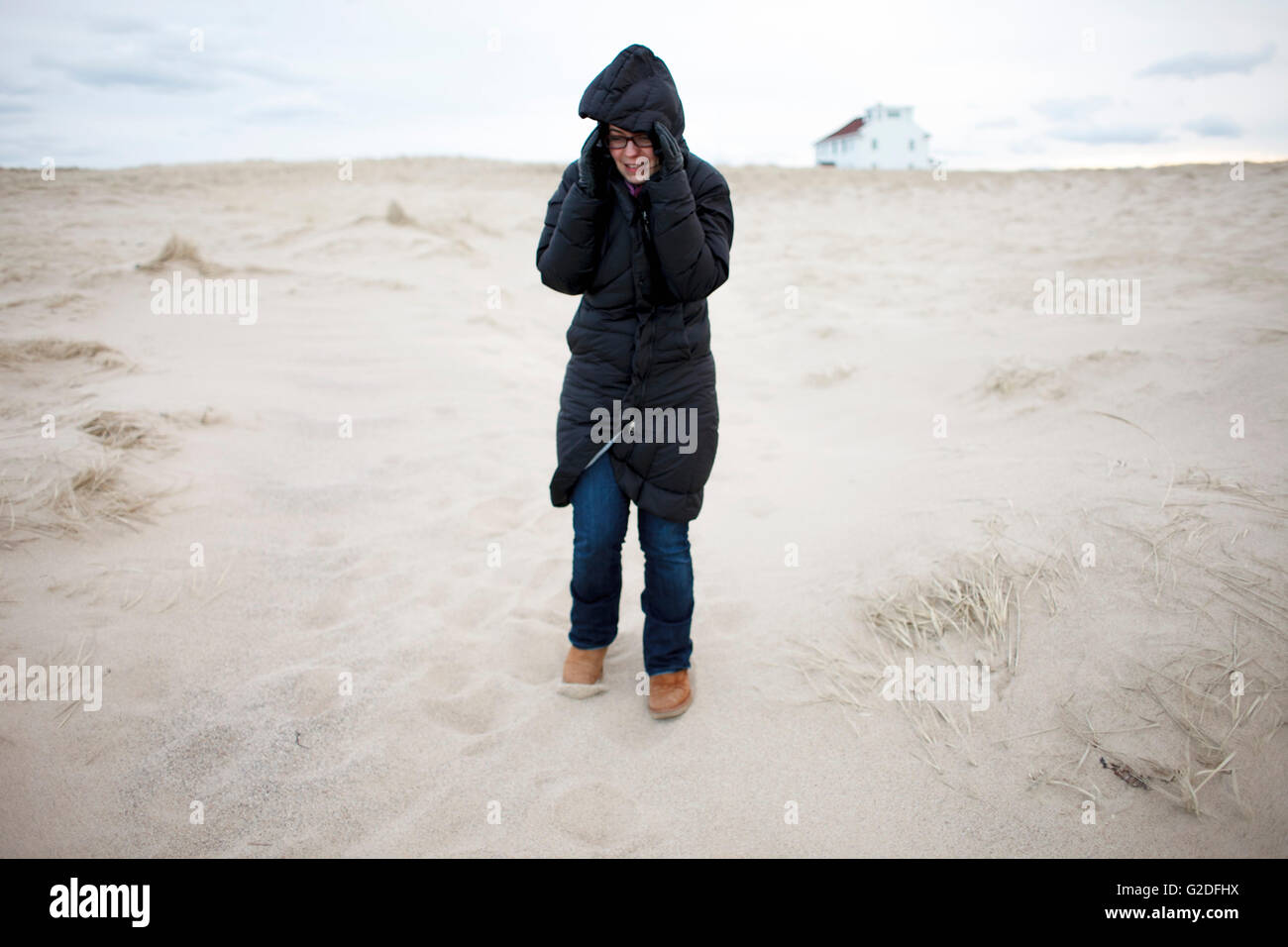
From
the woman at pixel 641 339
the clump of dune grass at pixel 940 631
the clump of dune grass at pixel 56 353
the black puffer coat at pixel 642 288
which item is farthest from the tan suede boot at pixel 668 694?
the clump of dune grass at pixel 56 353

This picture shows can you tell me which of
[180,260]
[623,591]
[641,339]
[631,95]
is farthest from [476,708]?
[180,260]

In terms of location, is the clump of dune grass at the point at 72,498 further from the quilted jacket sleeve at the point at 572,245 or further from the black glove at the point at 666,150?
the black glove at the point at 666,150

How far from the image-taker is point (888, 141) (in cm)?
3375

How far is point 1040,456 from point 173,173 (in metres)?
17.0

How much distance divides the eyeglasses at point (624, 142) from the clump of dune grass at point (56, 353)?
4.41 meters

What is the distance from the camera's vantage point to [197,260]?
24.3 feet

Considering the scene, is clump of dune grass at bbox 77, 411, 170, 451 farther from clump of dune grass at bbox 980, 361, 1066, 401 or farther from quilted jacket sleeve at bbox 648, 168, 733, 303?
clump of dune grass at bbox 980, 361, 1066, 401

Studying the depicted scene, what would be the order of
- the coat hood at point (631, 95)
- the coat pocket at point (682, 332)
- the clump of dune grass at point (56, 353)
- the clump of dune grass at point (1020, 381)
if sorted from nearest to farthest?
the coat hood at point (631, 95), the coat pocket at point (682, 332), the clump of dune grass at point (56, 353), the clump of dune grass at point (1020, 381)

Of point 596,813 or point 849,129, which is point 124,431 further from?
point 849,129

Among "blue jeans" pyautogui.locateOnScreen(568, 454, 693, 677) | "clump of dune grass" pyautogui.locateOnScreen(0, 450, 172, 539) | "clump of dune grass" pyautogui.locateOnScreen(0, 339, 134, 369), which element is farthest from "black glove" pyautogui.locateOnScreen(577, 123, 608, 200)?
"clump of dune grass" pyautogui.locateOnScreen(0, 339, 134, 369)

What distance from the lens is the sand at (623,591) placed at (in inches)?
85.6

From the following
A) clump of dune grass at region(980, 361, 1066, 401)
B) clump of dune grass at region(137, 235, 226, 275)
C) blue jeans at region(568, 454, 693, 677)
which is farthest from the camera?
→ clump of dune grass at region(137, 235, 226, 275)

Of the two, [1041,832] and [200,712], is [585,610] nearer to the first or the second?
[200,712]

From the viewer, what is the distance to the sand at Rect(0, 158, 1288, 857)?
2174 mm
